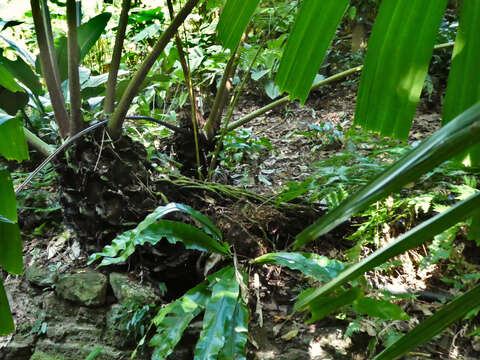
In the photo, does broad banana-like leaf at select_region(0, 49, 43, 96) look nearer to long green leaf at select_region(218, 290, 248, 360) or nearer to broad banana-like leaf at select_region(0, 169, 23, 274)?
broad banana-like leaf at select_region(0, 169, 23, 274)

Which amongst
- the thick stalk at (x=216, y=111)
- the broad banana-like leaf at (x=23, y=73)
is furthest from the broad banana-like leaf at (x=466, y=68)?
the broad banana-like leaf at (x=23, y=73)

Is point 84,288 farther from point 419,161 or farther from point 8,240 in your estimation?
point 419,161

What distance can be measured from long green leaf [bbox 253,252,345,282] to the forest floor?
174 mm

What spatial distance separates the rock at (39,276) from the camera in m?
1.41

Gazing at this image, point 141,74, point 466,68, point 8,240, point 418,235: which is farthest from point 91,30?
point 418,235

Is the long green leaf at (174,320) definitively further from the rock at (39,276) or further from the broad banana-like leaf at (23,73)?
the broad banana-like leaf at (23,73)

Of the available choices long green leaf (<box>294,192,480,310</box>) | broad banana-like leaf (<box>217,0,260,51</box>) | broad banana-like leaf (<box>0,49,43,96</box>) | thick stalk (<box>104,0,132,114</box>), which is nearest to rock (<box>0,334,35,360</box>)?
thick stalk (<box>104,0,132,114</box>)

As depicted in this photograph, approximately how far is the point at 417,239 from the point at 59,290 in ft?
4.77

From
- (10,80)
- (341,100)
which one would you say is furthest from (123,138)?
(341,100)

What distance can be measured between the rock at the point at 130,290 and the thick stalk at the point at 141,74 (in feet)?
1.68

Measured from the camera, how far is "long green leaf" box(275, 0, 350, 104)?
0.38 meters

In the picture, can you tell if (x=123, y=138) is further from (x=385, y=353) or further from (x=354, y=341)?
(x=385, y=353)

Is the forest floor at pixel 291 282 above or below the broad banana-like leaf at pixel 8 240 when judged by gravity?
below

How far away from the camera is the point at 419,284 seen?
3.91 ft
